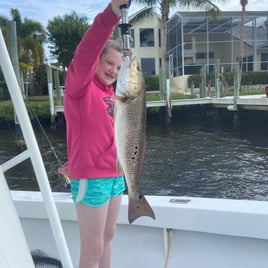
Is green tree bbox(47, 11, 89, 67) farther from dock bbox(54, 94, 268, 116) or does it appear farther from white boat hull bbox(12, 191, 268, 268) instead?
white boat hull bbox(12, 191, 268, 268)

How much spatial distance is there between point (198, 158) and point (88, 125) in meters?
9.91

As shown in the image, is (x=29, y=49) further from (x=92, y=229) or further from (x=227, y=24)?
(x=92, y=229)

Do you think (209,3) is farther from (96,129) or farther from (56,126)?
(96,129)

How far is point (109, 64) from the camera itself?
1.75 meters

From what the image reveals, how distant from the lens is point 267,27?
2928cm

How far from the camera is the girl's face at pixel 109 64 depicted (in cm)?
174

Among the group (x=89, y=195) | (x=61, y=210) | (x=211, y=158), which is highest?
(x=89, y=195)

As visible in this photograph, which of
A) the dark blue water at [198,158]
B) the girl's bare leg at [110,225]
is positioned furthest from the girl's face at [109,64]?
the dark blue water at [198,158]

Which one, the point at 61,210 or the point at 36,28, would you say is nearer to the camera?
the point at 61,210

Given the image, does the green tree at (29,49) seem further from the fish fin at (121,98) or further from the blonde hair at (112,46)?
the fish fin at (121,98)

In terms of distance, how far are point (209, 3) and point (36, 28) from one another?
16.5 metres

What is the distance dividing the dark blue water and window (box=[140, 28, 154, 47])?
626 inches

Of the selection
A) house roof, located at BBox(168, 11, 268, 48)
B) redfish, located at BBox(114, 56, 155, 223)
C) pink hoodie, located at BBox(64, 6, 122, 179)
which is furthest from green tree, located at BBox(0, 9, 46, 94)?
redfish, located at BBox(114, 56, 155, 223)

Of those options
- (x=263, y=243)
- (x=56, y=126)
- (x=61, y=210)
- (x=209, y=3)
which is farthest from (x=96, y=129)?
(x=209, y=3)
